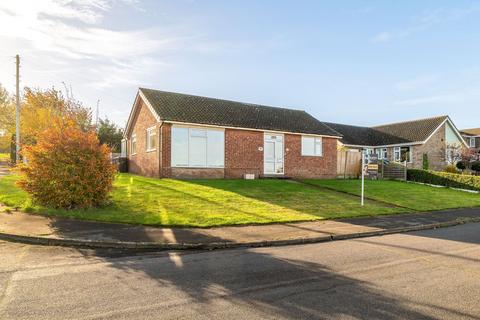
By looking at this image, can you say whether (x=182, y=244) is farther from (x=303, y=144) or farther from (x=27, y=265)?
(x=303, y=144)

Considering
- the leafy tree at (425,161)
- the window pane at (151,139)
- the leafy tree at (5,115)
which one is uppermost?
the leafy tree at (5,115)

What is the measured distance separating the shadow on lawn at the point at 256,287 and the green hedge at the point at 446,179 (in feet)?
79.2

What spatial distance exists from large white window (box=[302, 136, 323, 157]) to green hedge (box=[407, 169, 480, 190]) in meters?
8.71

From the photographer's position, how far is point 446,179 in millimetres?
27547

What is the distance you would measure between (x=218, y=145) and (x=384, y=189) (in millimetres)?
10520

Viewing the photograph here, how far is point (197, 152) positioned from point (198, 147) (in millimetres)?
319

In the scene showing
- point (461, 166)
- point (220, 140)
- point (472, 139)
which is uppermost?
point (472, 139)

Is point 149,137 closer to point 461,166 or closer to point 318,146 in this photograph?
point 318,146

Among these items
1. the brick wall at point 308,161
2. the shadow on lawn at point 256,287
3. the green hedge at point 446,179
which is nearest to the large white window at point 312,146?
the brick wall at point 308,161

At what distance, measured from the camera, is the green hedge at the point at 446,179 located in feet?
85.2

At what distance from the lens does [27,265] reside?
6.67 meters

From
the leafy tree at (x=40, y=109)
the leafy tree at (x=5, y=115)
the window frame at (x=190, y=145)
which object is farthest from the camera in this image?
the leafy tree at (x=5, y=115)

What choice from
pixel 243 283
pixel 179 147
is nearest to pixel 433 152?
pixel 179 147

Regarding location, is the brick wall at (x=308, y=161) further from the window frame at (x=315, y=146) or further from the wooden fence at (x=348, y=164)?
the wooden fence at (x=348, y=164)
